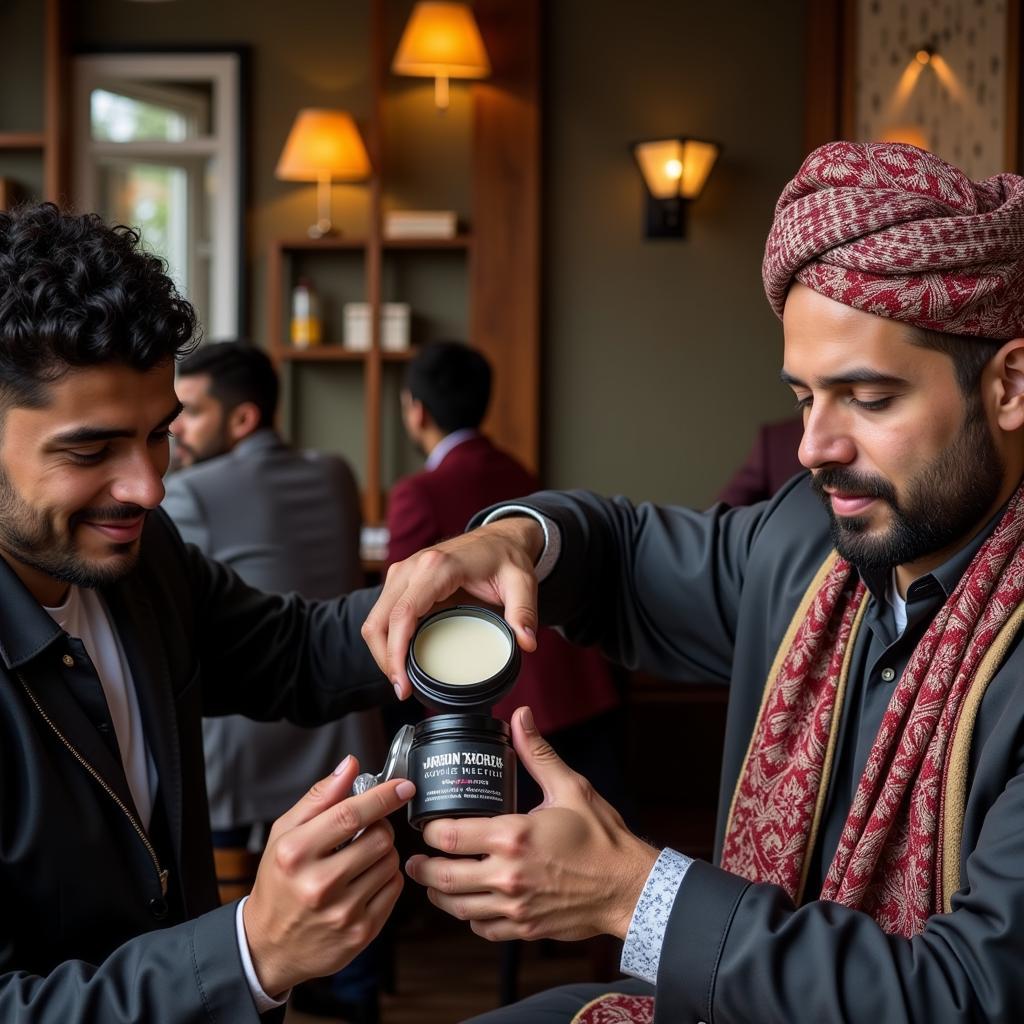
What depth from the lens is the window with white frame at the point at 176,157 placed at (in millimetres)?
5445

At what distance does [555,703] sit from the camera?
328cm

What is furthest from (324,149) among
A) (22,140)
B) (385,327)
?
(22,140)

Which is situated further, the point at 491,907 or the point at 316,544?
the point at 316,544

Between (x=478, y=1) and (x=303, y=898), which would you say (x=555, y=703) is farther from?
(x=478, y=1)

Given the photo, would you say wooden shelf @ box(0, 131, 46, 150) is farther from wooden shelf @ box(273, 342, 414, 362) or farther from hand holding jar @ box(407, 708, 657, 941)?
hand holding jar @ box(407, 708, 657, 941)

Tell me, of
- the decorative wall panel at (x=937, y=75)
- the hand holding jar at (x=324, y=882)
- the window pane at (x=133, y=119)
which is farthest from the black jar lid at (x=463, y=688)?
the window pane at (x=133, y=119)

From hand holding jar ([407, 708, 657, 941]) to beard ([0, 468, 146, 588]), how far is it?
536mm

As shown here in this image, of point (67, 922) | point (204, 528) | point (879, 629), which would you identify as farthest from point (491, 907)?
point (204, 528)

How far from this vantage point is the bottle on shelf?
532 centimetres

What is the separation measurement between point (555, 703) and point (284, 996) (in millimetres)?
1973

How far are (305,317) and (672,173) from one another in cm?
154

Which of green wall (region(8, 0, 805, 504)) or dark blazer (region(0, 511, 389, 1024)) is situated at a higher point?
green wall (region(8, 0, 805, 504))

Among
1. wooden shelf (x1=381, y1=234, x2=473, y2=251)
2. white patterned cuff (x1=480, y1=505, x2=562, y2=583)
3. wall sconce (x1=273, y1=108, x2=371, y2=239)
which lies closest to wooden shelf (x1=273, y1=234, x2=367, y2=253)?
wooden shelf (x1=381, y1=234, x2=473, y2=251)

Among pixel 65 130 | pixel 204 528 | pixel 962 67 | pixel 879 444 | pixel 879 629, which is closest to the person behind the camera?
pixel 879 444
